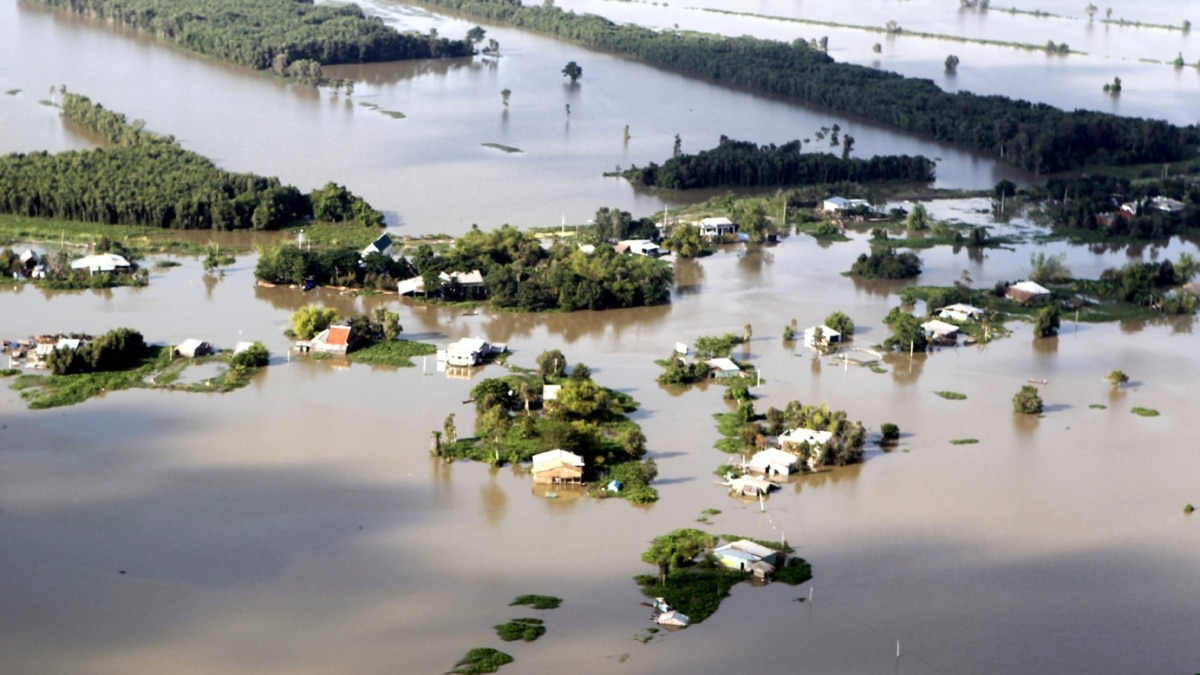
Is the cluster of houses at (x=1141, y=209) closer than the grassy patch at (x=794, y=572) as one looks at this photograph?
No

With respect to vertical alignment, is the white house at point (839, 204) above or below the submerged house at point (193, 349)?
above

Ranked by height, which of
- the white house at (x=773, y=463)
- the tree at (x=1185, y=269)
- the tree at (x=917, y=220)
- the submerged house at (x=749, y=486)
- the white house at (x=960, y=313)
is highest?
the tree at (x=917, y=220)

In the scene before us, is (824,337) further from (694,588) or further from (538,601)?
(538,601)

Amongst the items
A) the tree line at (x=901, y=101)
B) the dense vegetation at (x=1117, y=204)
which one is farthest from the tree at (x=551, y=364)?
the tree line at (x=901, y=101)

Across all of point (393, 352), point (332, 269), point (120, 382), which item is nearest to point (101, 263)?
point (332, 269)

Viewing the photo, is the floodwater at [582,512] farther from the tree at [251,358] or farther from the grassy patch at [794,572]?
the tree at [251,358]

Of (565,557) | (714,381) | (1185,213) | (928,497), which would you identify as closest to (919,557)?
(928,497)
